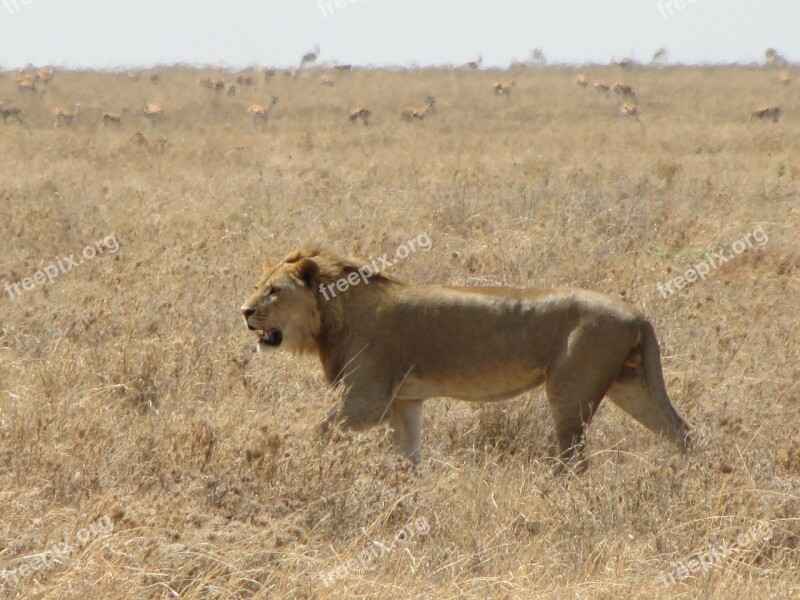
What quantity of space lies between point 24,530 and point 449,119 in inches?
1106

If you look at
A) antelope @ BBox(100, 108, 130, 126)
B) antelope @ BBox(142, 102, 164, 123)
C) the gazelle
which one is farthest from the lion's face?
the gazelle

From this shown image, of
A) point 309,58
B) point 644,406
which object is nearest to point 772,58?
point 309,58

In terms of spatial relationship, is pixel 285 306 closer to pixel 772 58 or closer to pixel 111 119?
pixel 111 119

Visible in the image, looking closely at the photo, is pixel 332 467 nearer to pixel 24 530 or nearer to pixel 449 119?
pixel 24 530

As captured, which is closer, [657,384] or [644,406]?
[657,384]

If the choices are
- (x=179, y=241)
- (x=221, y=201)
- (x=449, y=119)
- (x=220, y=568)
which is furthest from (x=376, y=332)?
(x=449, y=119)

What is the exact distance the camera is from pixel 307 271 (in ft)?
21.8

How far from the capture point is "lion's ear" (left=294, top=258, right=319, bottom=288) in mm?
6621

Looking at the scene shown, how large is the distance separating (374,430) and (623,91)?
3507cm

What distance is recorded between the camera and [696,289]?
34.7ft

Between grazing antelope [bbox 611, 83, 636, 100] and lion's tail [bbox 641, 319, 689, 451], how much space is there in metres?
34.0

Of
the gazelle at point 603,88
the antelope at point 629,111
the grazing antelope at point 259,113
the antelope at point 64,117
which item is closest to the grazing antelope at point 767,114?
the antelope at point 629,111

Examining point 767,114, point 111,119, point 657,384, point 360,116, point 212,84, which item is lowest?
point 767,114

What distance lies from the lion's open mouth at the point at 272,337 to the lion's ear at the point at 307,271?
0.33 meters
